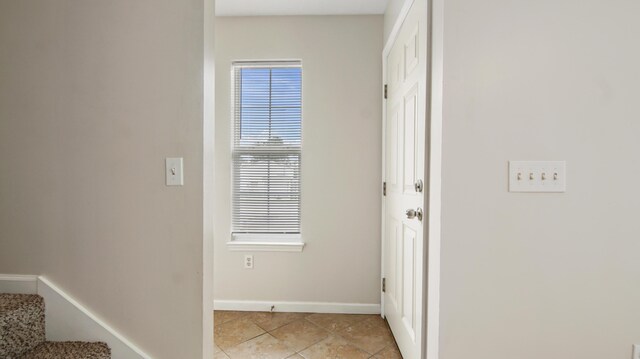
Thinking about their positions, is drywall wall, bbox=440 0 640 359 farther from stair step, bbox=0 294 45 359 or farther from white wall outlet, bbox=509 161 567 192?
stair step, bbox=0 294 45 359

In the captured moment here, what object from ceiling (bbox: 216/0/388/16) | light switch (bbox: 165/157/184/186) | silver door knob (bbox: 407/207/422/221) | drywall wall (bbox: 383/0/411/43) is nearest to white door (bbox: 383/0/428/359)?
silver door knob (bbox: 407/207/422/221)

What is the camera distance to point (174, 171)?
1.18 metres

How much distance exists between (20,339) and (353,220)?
1.85m

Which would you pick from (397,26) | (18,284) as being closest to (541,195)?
(397,26)

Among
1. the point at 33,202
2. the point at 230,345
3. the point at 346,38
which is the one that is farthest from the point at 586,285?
the point at 33,202

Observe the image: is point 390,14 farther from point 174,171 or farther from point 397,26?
point 174,171

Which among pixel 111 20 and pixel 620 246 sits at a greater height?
pixel 111 20

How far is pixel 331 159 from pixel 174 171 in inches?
48.5

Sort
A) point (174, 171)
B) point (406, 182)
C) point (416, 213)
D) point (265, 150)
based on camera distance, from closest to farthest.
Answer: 1. point (174, 171)
2. point (416, 213)
3. point (406, 182)
4. point (265, 150)

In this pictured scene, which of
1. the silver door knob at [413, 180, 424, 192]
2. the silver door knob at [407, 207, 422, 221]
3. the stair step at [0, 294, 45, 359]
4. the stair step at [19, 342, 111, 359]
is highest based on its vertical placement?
the silver door knob at [413, 180, 424, 192]

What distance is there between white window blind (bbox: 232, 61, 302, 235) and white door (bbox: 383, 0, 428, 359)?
749 mm

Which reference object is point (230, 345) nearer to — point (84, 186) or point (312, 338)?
point (312, 338)

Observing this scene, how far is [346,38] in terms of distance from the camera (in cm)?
216

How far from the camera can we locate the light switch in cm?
118
